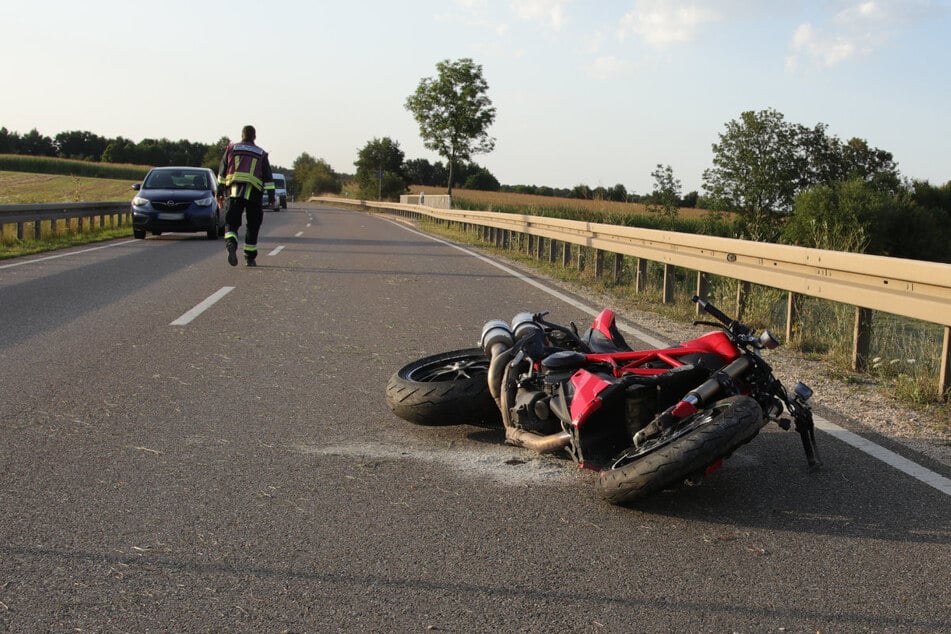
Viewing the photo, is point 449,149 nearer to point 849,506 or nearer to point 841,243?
point 841,243

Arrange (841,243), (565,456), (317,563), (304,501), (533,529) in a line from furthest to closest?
(841,243) < (565,456) < (304,501) < (533,529) < (317,563)

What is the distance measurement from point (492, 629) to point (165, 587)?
109 centimetres

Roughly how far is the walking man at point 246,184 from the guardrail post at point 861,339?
369 inches

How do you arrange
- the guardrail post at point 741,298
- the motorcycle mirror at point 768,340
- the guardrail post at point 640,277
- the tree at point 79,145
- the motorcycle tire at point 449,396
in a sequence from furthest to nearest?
1. the tree at point 79,145
2. the guardrail post at point 640,277
3. the guardrail post at point 741,298
4. the motorcycle tire at point 449,396
5. the motorcycle mirror at point 768,340

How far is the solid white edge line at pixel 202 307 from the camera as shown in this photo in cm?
873

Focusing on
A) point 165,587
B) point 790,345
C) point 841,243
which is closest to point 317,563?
point 165,587

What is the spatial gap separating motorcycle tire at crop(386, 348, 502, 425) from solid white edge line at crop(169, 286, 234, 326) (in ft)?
13.6

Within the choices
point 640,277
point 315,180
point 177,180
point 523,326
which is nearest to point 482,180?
point 315,180

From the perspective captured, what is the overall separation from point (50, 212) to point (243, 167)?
781 centimetres

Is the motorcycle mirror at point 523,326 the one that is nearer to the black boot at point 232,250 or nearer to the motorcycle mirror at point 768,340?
the motorcycle mirror at point 768,340

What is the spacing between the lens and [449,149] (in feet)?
235

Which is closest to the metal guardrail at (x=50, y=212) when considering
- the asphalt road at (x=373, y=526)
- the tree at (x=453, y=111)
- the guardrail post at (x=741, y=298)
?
the asphalt road at (x=373, y=526)

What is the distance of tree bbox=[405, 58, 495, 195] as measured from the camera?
71125mm

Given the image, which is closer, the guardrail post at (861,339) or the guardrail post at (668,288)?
the guardrail post at (861,339)
